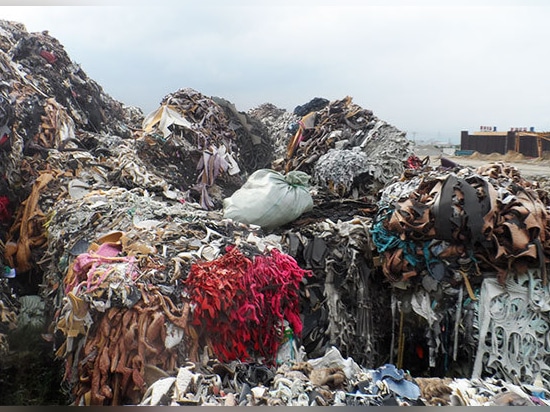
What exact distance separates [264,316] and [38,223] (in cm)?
154

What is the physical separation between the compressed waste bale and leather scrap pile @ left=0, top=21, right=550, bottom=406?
1cm

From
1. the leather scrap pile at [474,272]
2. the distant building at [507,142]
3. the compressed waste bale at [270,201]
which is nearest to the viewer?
the leather scrap pile at [474,272]

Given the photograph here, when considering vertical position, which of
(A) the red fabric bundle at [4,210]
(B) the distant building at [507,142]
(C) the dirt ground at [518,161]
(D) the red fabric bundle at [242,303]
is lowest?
(D) the red fabric bundle at [242,303]

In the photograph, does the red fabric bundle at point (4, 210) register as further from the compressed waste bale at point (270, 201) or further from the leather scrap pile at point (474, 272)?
the leather scrap pile at point (474, 272)

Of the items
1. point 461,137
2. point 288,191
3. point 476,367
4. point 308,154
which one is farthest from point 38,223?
point 461,137

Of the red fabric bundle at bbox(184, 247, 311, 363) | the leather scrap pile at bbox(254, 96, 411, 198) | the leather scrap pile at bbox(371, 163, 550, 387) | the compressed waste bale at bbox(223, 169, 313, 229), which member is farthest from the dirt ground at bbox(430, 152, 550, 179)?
the red fabric bundle at bbox(184, 247, 311, 363)

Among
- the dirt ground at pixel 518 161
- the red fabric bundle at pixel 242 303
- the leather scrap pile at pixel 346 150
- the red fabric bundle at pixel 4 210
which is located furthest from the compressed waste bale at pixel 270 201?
the red fabric bundle at pixel 4 210

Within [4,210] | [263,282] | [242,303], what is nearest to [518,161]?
[263,282]

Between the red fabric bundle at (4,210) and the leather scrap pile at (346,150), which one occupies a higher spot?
the leather scrap pile at (346,150)

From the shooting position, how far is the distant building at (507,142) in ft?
10.9

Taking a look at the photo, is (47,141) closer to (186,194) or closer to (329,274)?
(186,194)

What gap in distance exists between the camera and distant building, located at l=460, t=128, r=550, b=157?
10.9 feet

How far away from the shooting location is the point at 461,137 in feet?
10.3

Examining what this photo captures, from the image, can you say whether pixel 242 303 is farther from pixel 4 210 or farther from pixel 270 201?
pixel 4 210
